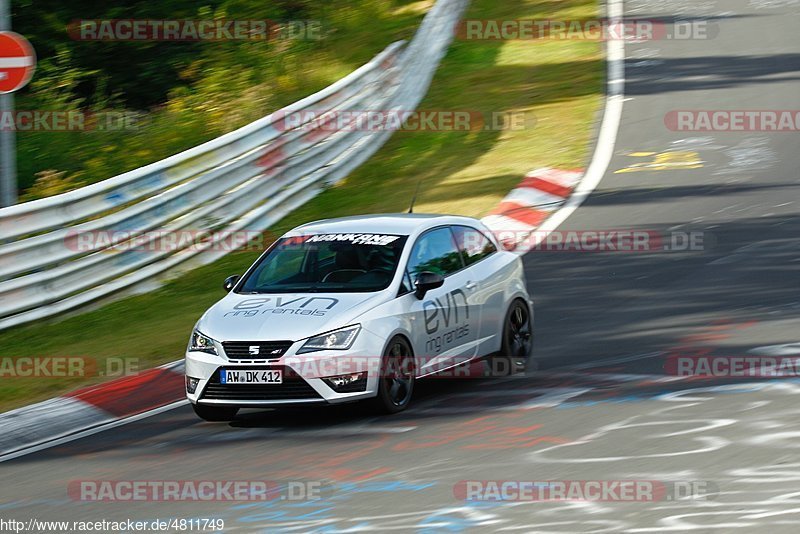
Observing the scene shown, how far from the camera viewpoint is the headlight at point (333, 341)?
9.26 metres

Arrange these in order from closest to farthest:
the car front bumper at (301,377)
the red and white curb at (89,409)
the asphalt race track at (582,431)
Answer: the asphalt race track at (582,431) < the car front bumper at (301,377) < the red and white curb at (89,409)

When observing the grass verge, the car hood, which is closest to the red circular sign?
the grass verge

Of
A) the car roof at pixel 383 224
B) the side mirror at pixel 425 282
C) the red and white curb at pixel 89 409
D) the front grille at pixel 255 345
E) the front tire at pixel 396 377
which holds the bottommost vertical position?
the red and white curb at pixel 89 409

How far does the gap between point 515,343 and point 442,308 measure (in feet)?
4.05

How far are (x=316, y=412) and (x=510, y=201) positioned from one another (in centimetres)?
725

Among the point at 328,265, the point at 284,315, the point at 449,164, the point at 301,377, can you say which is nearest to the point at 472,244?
the point at 328,265

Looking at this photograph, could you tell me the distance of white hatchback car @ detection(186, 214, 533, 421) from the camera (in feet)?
30.5

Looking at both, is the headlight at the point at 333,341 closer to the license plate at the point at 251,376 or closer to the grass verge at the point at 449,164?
the license plate at the point at 251,376

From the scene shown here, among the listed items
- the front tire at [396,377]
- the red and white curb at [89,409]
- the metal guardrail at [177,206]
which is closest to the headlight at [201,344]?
the red and white curb at [89,409]

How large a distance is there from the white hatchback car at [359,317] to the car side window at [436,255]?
0.5 inches

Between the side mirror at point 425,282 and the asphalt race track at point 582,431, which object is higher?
the side mirror at point 425,282

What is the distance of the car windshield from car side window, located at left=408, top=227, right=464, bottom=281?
0.16m

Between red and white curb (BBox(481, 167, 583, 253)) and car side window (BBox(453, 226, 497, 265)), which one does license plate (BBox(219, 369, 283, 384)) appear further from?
red and white curb (BBox(481, 167, 583, 253))

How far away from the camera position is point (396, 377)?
9641mm
